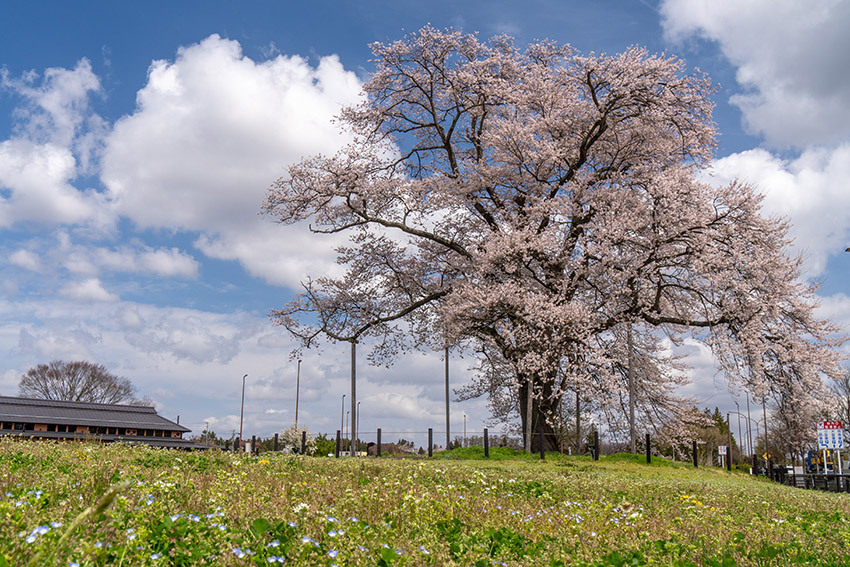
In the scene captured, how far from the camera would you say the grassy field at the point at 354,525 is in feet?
13.6

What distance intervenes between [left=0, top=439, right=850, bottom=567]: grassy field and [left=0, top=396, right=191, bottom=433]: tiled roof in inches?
1560

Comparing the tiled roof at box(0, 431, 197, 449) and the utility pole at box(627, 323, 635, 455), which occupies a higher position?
the utility pole at box(627, 323, 635, 455)

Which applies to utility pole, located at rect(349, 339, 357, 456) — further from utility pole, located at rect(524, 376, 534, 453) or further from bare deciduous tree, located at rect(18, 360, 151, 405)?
bare deciduous tree, located at rect(18, 360, 151, 405)

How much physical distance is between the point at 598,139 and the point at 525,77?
3.81m

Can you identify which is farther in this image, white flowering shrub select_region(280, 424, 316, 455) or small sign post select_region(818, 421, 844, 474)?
white flowering shrub select_region(280, 424, 316, 455)

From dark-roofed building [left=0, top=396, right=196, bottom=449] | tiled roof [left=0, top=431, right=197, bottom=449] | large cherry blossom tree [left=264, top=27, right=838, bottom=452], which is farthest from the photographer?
dark-roofed building [left=0, top=396, right=196, bottom=449]

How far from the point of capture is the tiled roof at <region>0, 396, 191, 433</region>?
144 ft

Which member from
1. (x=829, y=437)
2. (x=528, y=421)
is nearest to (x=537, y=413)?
(x=528, y=421)

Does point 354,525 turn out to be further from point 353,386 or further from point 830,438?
point 830,438

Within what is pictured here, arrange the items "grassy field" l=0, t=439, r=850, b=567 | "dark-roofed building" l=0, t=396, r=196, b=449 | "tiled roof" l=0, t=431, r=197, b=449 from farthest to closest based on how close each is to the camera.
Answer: "dark-roofed building" l=0, t=396, r=196, b=449, "tiled roof" l=0, t=431, r=197, b=449, "grassy field" l=0, t=439, r=850, b=567

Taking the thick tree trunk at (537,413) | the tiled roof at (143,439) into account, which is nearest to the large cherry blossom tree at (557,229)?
the thick tree trunk at (537,413)

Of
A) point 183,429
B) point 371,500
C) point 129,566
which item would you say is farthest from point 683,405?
point 183,429

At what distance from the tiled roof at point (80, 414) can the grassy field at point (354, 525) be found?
39.6 meters

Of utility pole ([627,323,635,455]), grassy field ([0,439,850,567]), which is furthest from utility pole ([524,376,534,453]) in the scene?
grassy field ([0,439,850,567])
